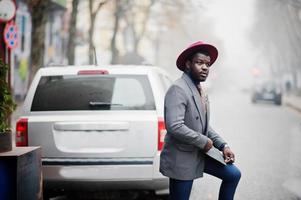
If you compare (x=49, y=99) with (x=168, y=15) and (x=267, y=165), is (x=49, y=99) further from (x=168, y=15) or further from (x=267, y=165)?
(x=168, y=15)

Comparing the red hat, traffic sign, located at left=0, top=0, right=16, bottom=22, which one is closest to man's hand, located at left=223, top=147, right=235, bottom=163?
the red hat

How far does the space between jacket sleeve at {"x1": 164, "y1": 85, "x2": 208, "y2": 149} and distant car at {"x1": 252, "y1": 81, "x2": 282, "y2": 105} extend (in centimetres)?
2995

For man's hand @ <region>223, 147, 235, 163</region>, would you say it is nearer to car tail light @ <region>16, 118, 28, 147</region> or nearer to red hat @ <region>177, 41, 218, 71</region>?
red hat @ <region>177, 41, 218, 71</region>

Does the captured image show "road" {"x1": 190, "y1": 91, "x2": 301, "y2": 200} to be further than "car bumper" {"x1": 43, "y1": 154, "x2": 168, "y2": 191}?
Yes

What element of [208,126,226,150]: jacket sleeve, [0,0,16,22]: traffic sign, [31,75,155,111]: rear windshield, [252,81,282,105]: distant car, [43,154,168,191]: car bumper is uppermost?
[0,0,16,22]: traffic sign

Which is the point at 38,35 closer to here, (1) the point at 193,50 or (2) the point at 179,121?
(1) the point at 193,50

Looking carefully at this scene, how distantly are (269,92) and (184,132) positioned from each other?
3048cm

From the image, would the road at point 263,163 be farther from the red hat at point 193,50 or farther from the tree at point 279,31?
the tree at point 279,31

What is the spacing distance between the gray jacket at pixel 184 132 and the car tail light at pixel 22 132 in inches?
74.1

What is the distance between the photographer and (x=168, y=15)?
116 feet

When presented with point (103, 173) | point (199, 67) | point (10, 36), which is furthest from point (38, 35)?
point (199, 67)

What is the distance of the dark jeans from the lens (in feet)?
12.7

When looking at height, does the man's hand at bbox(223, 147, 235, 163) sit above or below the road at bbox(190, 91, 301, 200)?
above

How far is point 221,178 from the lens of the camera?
398 cm
